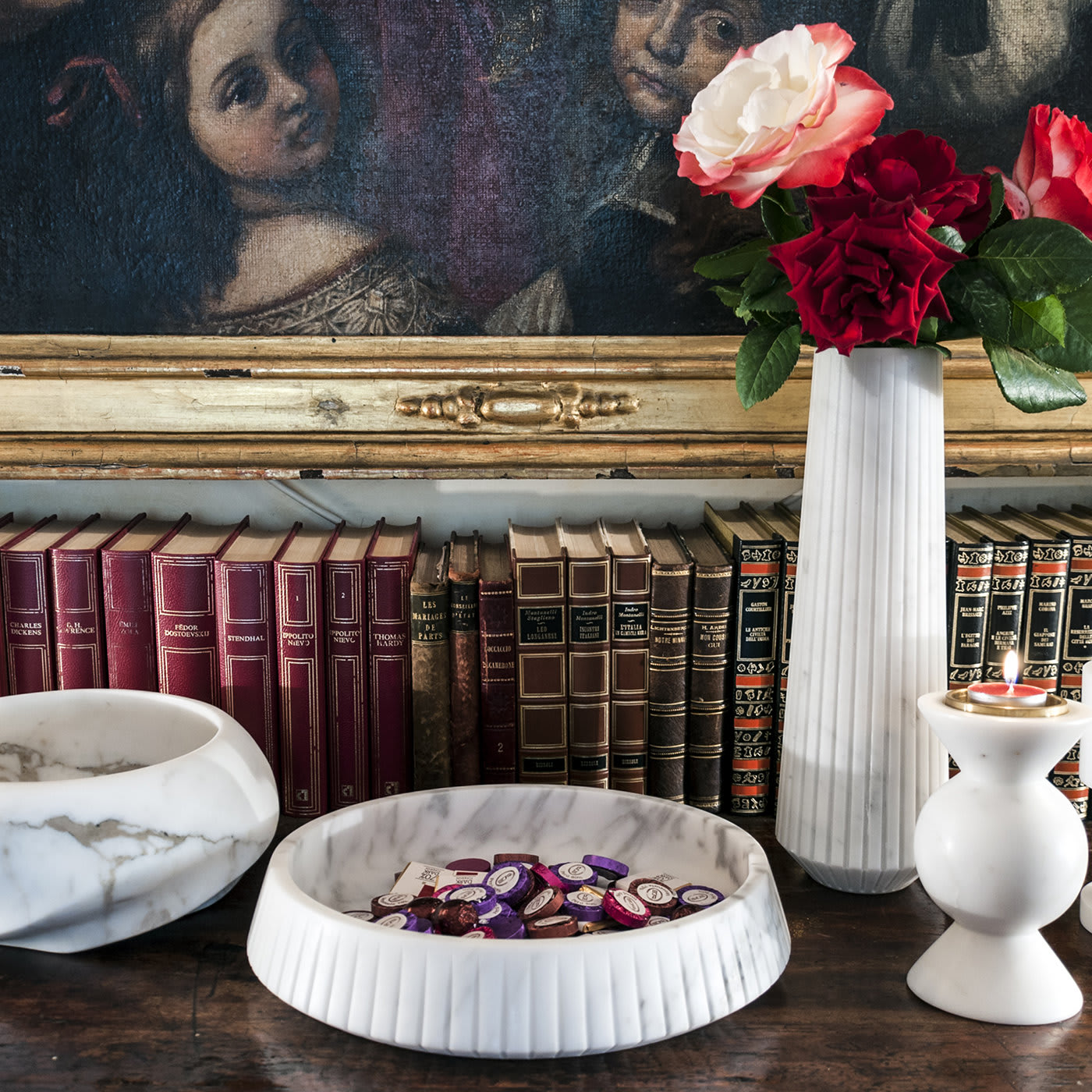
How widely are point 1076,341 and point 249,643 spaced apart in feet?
2.30

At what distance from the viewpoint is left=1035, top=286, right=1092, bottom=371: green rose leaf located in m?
0.73

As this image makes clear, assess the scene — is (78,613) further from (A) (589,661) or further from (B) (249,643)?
(A) (589,661)

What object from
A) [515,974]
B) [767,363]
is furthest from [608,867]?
[767,363]

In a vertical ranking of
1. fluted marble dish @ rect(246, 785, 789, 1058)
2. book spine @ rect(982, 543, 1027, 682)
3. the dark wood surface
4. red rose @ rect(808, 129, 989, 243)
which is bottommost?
the dark wood surface

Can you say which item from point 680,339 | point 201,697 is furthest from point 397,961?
point 680,339

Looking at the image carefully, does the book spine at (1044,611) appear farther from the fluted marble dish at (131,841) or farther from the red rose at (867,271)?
the fluted marble dish at (131,841)

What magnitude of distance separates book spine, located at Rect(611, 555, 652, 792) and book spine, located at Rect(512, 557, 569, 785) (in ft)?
0.15

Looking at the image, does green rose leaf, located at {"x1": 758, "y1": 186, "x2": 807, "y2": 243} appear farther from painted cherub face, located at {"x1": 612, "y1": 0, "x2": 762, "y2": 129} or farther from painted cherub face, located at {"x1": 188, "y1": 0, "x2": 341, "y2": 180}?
painted cherub face, located at {"x1": 188, "y1": 0, "x2": 341, "y2": 180}

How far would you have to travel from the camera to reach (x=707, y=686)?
0.93 meters

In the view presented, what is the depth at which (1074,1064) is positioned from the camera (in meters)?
0.60

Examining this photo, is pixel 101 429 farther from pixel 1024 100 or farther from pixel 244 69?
pixel 1024 100

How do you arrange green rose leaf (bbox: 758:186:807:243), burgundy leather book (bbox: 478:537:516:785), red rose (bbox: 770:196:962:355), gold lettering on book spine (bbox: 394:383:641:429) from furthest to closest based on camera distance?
gold lettering on book spine (bbox: 394:383:641:429), burgundy leather book (bbox: 478:537:516:785), green rose leaf (bbox: 758:186:807:243), red rose (bbox: 770:196:962:355)

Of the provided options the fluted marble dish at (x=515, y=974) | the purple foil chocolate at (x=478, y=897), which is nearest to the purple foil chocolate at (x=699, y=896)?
the fluted marble dish at (x=515, y=974)

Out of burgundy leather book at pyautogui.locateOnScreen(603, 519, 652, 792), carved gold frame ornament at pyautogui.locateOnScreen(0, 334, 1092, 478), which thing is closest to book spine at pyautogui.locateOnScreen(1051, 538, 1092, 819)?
carved gold frame ornament at pyautogui.locateOnScreen(0, 334, 1092, 478)
